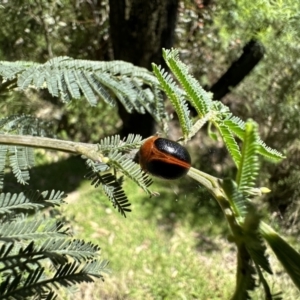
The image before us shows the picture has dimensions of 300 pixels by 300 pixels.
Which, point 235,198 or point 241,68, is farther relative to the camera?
point 241,68

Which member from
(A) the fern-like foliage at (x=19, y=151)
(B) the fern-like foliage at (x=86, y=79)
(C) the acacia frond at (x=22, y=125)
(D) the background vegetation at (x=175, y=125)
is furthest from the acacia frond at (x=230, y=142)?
(D) the background vegetation at (x=175, y=125)

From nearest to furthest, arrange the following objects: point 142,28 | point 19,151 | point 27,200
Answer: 1. point 27,200
2. point 19,151
3. point 142,28

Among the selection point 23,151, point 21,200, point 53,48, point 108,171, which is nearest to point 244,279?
point 108,171

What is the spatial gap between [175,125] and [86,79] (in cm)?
263

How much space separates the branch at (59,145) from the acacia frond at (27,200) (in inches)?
9.9

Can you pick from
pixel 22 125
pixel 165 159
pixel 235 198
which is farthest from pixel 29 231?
pixel 22 125

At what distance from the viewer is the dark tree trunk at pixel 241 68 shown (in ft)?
13.1

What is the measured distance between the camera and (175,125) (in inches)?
174

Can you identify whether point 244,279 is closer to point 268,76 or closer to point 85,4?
point 268,76

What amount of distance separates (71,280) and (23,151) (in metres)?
0.82

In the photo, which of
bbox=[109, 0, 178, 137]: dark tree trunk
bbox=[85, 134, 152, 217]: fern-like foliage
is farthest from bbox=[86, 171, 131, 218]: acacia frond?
bbox=[109, 0, 178, 137]: dark tree trunk

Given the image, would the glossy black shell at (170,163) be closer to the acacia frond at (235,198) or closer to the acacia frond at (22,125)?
the acacia frond at (235,198)

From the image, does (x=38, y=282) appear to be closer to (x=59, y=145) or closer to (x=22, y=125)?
(x=59, y=145)

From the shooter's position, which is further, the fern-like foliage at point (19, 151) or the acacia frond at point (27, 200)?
the fern-like foliage at point (19, 151)
